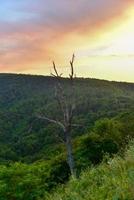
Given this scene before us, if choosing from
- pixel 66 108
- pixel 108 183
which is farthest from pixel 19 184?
pixel 108 183

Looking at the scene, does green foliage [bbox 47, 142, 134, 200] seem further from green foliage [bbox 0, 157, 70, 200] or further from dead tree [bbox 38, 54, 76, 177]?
green foliage [bbox 0, 157, 70, 200]

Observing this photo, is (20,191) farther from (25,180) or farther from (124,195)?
(124,195)

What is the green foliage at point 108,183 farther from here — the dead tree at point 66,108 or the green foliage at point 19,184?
the green foliage at point 19,184

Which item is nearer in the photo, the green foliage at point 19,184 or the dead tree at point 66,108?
the dead tree at point 66,108

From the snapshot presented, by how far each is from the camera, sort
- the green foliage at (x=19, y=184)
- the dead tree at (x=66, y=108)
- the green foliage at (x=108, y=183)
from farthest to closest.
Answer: the green foliage at (x=19, y=184)
the dead tree at (x=66, y=108)
the green foliage at (x=108, y=183)

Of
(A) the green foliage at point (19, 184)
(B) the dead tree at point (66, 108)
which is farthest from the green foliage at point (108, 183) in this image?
(A) the green foliage at point (19, 184)

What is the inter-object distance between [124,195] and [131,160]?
114 inches

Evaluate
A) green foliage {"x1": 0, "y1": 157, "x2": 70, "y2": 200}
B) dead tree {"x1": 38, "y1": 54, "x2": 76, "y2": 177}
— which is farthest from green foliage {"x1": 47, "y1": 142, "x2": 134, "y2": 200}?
green foliage {"x1": 0, "y1": 157, "x2": 70, "y2": 200}

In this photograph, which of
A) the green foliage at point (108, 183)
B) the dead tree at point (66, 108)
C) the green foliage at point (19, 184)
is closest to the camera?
the green foliage at point (108, 183)

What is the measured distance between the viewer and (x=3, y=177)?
145 feet

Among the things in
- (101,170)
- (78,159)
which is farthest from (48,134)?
(101,170)

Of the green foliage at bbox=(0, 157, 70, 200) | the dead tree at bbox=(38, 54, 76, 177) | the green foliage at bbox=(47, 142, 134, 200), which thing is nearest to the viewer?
the green foliage at bbox=(47, 142, 134, 200)

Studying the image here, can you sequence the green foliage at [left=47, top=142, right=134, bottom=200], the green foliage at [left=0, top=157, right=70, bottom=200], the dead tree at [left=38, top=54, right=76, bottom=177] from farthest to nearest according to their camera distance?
the green foliage at [left=0, top=157, right=70, bottom=200]
the dead tree at [left=38, top=54, right=76, bottom=177]
the green foliage at [left=47, top=142, right=134, bottom=200]

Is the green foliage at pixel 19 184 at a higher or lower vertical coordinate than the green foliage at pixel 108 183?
lower
